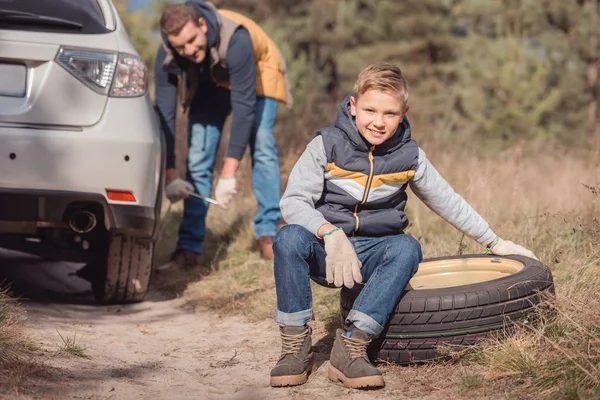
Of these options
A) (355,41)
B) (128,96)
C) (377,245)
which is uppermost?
(128,96)

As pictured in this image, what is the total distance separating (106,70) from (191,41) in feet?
3.62

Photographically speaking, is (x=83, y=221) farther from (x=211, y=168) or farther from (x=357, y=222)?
(x=211, y=168)

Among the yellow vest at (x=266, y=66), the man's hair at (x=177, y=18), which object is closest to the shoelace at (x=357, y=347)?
the man's hair at (x=177, y=18)

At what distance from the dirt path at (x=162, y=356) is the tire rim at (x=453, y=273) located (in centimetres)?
57

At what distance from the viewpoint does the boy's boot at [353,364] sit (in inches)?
131

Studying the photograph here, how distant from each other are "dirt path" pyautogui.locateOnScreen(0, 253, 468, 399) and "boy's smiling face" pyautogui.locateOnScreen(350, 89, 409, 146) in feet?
3.24

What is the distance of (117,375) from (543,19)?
21162 millimetres

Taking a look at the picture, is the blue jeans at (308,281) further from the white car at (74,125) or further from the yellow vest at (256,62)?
the yellow vest at (256,62)

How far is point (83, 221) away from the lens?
4.57 metres

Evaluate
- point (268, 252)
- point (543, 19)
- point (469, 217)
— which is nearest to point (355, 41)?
point (543, 19)

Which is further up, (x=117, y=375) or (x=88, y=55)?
(x=88, y=55)

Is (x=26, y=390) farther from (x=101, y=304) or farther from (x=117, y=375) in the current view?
(x=101, y=304)

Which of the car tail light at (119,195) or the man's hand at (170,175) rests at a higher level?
the car tail light at (119,195)

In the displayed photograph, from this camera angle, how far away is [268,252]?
20.6ft
